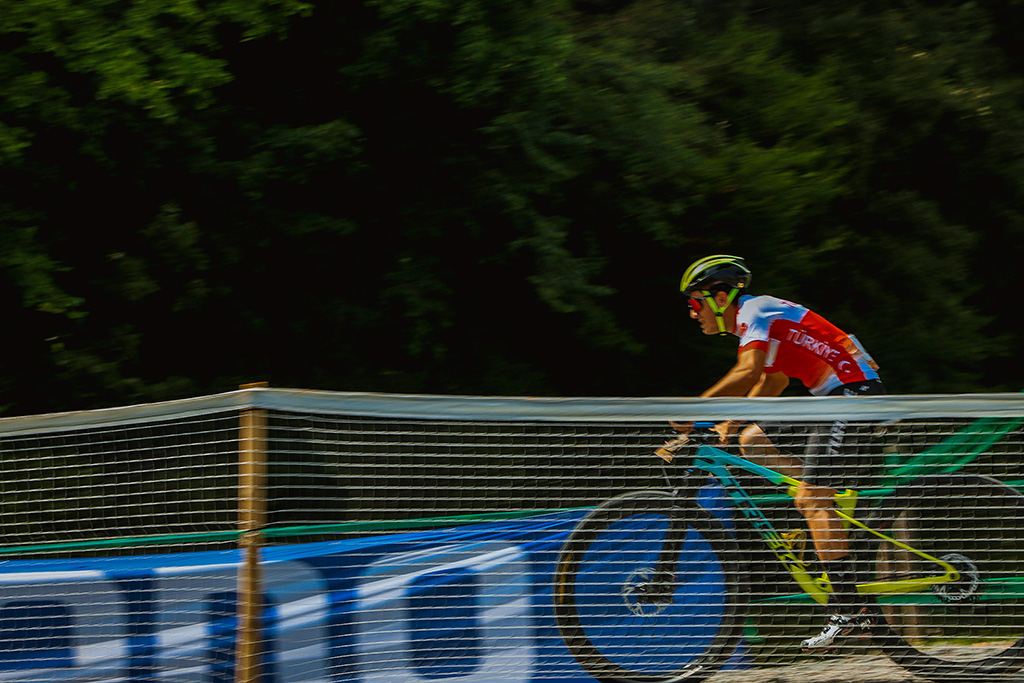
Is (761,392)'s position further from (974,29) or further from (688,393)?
(974,29)

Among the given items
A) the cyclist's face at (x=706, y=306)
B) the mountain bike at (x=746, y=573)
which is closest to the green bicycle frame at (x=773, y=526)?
the mountain bike at (x=746, y=573)

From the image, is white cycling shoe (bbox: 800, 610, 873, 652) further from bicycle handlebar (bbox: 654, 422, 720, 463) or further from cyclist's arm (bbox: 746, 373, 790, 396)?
cyclist's arm (bbox: 746, 373, 790, 396)

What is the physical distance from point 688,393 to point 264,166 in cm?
512

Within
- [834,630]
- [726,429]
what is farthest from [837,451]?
[834,630]

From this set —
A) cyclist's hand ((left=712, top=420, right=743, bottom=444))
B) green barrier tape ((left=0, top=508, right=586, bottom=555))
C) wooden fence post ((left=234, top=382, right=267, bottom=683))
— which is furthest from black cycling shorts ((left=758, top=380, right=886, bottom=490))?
wooden fence post ((left=234, top=382, right=267, bottom=683))

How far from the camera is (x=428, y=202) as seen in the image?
10.6 metres

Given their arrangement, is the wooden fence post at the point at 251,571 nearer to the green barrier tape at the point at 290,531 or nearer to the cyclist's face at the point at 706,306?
the green barrier tape at the point at 290,531

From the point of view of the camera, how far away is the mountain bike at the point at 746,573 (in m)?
4.58

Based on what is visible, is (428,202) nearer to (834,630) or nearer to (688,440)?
(688,440)

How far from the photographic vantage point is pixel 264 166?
31.9 ft

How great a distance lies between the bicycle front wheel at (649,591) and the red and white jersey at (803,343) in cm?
98

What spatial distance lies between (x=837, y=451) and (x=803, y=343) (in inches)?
28.0

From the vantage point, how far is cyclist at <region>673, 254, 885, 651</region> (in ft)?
15.2

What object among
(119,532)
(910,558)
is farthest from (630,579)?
(119,532)
